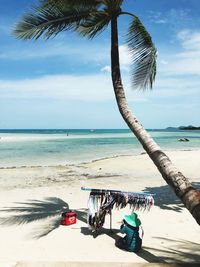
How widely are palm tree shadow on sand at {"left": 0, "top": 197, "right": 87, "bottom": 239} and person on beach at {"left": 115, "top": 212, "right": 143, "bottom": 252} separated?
6.94ft

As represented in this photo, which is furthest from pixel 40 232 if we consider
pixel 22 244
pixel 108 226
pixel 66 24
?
pixel 66 24

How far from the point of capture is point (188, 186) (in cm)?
594

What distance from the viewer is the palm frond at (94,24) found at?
27.9ft

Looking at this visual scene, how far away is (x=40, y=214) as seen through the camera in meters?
10.5

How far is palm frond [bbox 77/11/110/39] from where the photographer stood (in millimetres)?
8508

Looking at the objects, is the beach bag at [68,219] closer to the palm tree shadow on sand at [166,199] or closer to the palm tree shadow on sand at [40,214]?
the palm tree shadow on sand at [40,214]

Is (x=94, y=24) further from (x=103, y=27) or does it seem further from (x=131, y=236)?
(x=131, y=236)

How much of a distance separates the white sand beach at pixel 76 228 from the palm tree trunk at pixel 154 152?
1.67 meters

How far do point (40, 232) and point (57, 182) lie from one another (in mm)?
8460

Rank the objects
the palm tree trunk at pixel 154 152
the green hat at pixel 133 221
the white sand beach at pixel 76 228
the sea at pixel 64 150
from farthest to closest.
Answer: the sea at pixel 64 150, the green hat at pixel 133 221, the white sand beach at pixel 76 228, the palm tree trunk at pixel 154 152

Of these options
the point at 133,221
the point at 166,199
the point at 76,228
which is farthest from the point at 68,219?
the point at 166,199

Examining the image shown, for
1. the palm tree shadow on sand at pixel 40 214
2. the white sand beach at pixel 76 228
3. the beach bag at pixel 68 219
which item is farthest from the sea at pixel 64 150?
the beach bag at pixel 68 219

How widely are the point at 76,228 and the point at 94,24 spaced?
530cm

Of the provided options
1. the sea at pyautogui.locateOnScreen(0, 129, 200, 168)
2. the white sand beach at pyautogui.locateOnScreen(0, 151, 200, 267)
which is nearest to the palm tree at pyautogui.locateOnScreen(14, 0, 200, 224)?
A: the white sand beach at pyautogui.locateOnScreen(0, 151, 200, 267)
